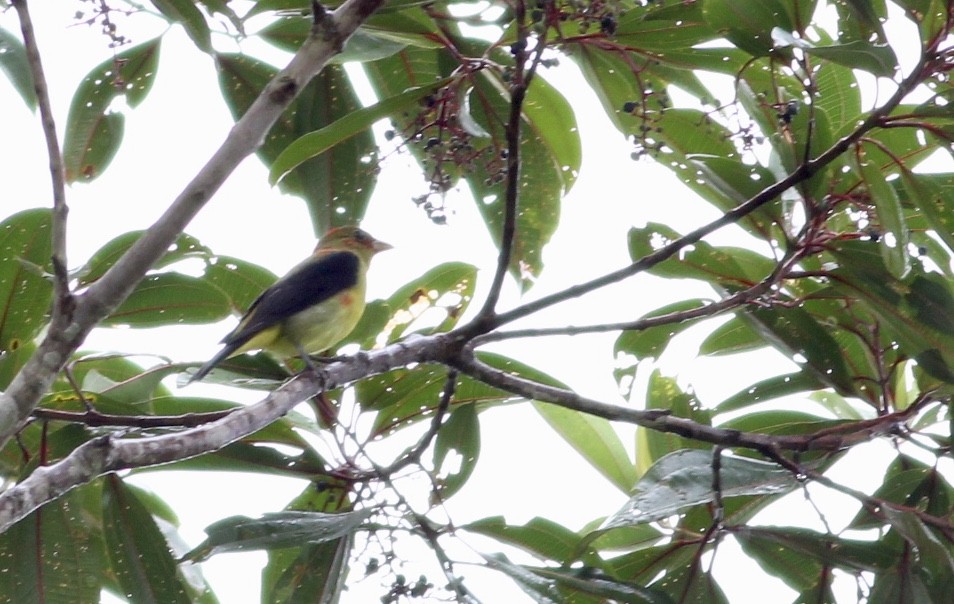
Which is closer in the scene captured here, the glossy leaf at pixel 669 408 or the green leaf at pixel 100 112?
the glossy leaf at pixel 669 408

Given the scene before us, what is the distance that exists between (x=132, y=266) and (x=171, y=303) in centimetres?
119

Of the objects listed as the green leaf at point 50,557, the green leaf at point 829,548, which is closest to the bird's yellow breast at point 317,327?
the green leaf at point 50,557

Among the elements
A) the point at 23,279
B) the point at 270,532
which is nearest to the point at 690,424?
the point at 270,532

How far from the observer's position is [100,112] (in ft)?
11.7

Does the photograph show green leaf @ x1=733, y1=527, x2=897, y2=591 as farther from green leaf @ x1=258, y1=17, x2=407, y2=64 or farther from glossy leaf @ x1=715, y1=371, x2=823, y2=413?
green leaf @ x1=258, y1=17, x2=407, y2=64

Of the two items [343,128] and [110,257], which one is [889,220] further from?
[110,257]

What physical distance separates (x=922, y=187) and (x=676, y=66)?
2.51 feet

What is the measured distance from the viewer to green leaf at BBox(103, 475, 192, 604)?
2.94m

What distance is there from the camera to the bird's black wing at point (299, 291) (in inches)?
148

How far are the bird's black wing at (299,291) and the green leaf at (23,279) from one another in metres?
0.70

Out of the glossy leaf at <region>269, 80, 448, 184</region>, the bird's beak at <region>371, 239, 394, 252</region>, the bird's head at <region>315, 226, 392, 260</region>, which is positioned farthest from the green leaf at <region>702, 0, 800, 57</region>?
the bird's beak at <region>371, 239, 394, 252</region>

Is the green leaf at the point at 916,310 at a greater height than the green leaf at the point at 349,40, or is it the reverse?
the green leaf at the point at 349,40

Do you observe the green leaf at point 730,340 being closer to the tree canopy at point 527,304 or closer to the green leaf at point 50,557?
the tree canopy at point 527,304

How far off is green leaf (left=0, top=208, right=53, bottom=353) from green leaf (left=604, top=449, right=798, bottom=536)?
1693 mm
